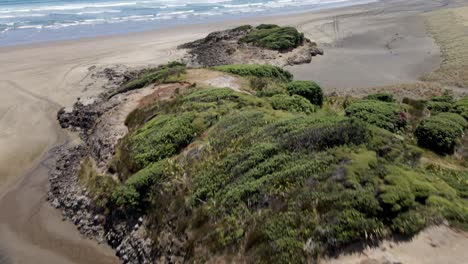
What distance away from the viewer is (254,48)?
34.8 meters

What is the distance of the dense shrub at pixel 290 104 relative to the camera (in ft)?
53.0

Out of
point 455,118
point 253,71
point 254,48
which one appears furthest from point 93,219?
point 254,48

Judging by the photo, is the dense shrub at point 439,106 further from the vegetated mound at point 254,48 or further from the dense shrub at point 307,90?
the vegetated mound at point 254,48

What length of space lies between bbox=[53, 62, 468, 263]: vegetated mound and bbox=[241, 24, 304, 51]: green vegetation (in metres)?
19.0

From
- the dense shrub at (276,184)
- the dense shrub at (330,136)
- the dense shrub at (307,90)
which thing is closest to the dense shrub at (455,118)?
the dense shrub at (276,184)

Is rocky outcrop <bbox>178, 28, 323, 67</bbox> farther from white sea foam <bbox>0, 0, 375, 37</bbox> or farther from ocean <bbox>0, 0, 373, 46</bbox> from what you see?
white sea foam <bbox>0, 0, 375, 37</bbox>

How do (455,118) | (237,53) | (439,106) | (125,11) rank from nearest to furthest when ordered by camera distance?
(455,118)
(439,106)
(237,53)
(125,11)

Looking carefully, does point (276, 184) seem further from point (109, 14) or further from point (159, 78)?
point (109, 14)

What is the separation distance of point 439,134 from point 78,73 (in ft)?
89.9

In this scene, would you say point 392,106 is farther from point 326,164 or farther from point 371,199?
point 371,199

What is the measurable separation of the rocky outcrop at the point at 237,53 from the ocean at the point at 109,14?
14.9 meters

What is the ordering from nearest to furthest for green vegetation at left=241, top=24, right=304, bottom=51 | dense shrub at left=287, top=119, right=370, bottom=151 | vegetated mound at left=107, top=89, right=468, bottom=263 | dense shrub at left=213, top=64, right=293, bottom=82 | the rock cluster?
vegetated mound at left=107, top=89, right=468, bottom=263
dense shrub at left=287, top=119, right=370, bottom=151
the rock cluster
dense shrub at left=213, top=64, right=293, bottom=82
green vegetation at left=241, top=24, right=304, bottom=51

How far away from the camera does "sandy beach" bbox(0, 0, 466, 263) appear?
13680 mm

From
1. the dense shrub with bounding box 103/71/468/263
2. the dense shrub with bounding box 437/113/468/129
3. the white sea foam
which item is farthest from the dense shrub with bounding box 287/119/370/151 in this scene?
the white sea foam
